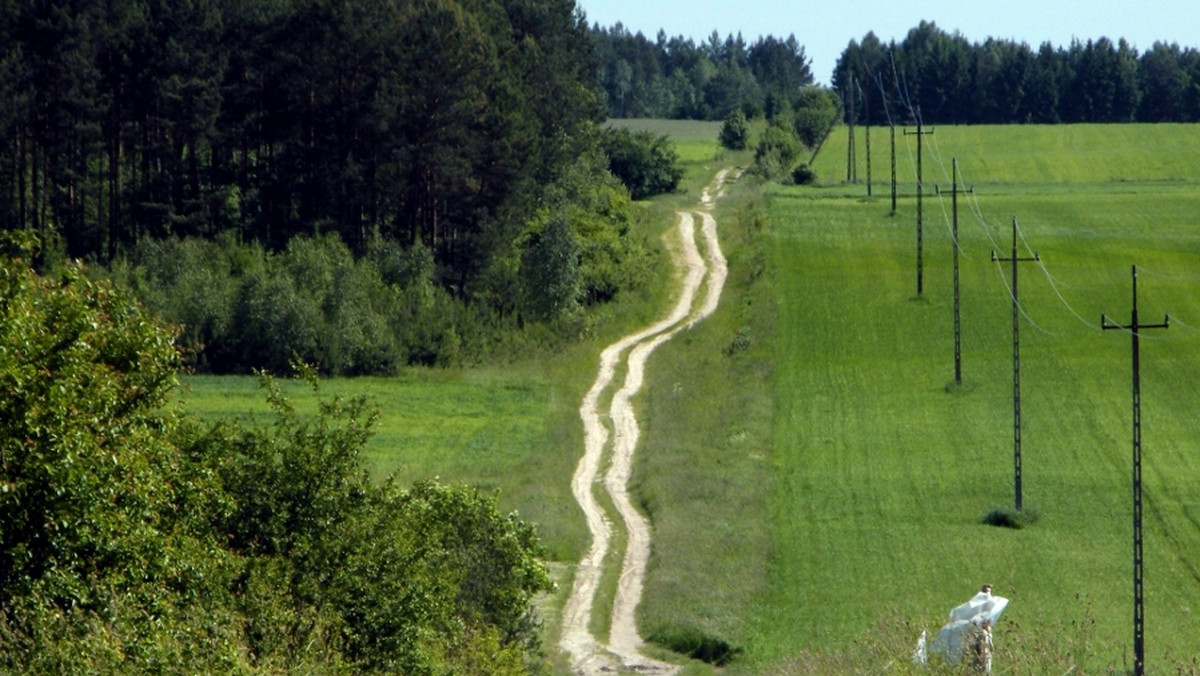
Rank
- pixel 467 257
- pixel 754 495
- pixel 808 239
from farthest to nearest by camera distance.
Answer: pixel 808 239, pixel 467 257, pixel 754 495

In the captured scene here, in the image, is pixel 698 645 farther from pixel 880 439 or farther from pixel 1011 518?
pixel 880 439

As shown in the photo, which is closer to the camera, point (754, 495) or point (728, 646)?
point (728, 646)

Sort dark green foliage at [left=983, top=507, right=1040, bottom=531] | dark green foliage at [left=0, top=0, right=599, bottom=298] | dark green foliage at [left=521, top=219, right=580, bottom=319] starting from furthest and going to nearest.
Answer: dark green foliage at [left=521, top=219, right=580, bottom=319] < dark green foliage at [left=0, top=0, right=599, bottom=298] < dark green foliage at [left=983, top=507, right=1040, bottom=531]

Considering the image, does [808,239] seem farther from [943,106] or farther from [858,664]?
[943,106]

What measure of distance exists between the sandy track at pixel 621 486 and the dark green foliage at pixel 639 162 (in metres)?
22.5

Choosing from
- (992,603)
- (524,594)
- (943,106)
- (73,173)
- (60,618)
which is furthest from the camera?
(943,106)

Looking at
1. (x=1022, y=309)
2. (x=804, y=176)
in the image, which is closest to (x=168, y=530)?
(x=1022, y=309)

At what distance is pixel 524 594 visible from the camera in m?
27.2

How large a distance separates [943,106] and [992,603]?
555 feet

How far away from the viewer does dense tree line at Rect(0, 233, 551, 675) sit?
1434 centimetres

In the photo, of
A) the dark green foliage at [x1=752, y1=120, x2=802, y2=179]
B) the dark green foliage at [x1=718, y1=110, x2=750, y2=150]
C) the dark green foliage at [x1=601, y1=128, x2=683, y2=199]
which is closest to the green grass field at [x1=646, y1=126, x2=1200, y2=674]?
the dark green foliage at [x1=601, y1=128, x2=683, y2=199]

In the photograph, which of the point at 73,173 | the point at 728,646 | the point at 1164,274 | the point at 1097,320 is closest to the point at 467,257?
the point at 73,173

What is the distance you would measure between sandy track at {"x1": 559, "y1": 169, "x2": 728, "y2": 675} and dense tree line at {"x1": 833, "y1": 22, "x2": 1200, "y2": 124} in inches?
3939

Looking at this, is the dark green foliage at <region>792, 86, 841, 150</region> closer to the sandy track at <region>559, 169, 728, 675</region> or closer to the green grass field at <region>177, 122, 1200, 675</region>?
the green grass field at <region>177, 122, 1200, 675</region>
